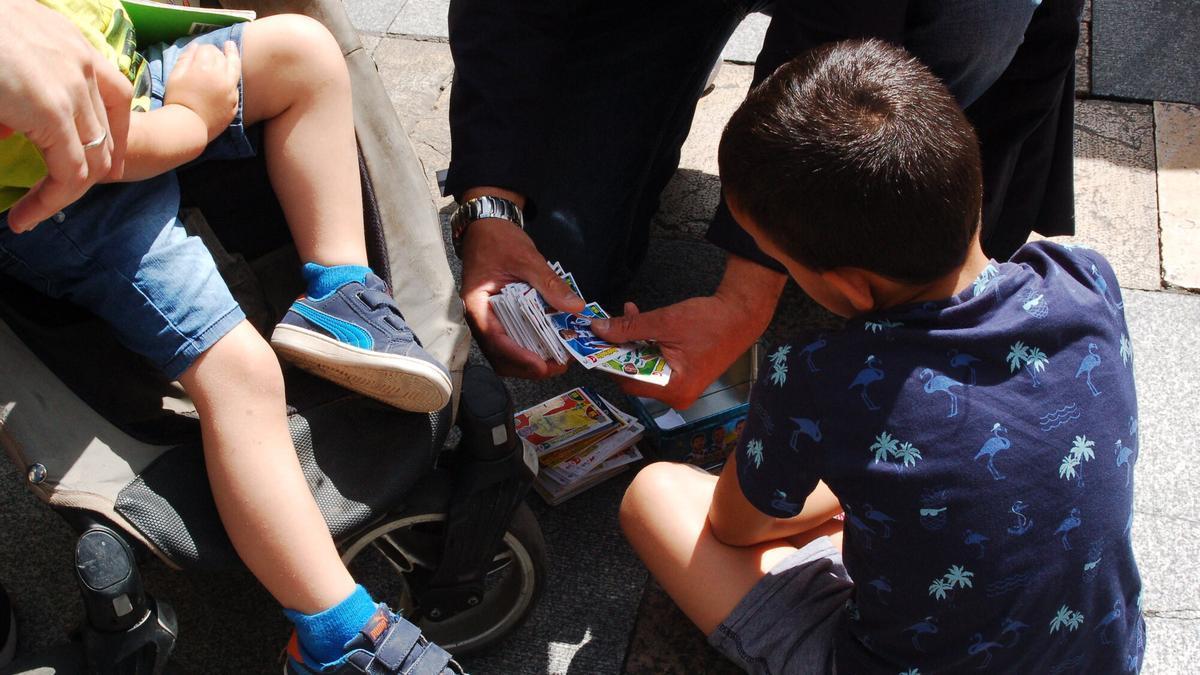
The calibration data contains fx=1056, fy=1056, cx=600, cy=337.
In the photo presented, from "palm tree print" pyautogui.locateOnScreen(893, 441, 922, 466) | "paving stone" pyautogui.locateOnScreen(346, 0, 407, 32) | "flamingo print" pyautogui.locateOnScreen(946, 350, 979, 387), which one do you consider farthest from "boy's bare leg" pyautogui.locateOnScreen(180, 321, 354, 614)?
"paving stone" pyautogui.locateOnScreen(346, 0, 407, 32)

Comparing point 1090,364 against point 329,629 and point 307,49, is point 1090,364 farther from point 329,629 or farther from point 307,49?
point 307,49

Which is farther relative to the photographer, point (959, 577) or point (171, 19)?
point (171, 19)

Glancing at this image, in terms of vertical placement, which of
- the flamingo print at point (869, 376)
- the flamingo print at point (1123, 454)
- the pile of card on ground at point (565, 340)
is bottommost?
the pile of card on ground at point (565, 340)

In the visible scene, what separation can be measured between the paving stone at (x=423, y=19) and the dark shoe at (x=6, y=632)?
2350 millimetres

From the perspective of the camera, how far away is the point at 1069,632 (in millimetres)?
1484

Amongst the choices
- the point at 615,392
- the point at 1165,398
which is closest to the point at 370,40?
the point at 615,392

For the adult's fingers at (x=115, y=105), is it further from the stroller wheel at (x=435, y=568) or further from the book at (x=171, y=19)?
the stroller wheel at (x=435, y=568)

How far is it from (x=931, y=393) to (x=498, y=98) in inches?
53.6

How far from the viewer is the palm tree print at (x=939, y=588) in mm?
1451

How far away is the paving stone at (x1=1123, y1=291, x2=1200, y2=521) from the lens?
7.38 ft

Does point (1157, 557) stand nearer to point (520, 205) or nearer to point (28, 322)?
point (520, 205)

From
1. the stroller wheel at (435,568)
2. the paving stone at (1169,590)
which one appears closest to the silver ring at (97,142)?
the stroller wheel at (435,568)

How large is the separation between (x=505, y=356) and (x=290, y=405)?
0.51 metres

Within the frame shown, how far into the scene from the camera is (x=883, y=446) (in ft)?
4.66
